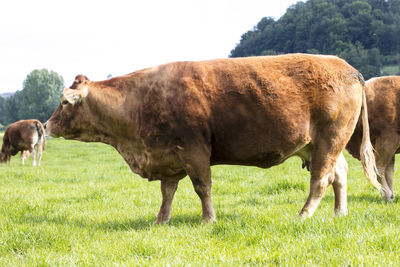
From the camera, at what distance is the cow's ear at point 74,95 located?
5227 mm

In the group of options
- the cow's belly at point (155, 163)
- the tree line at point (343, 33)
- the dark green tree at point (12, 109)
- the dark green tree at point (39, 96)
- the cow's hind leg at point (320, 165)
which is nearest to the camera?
the cow's belly at point (155, 163)

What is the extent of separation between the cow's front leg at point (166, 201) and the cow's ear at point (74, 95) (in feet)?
5.26

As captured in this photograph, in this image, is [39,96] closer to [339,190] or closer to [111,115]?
[111,115]

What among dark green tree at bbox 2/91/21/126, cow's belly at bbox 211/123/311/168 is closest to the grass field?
cow's belly at bbox 211/123/311/168

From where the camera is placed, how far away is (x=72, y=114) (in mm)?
5359

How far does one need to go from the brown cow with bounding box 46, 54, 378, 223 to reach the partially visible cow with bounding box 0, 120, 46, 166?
14.1 m

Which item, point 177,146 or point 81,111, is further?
point 81,111

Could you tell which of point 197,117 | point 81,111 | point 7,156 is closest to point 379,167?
point 197,117

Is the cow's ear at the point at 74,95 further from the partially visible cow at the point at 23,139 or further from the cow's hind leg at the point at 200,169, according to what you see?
the partially visible cow at the point at 23,139

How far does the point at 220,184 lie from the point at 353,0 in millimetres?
114824

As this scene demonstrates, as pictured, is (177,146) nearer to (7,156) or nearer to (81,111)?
(81,111)

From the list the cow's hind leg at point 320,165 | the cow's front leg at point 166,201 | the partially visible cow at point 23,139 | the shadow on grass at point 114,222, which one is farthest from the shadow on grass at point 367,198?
the partially visible cow at point 23,139

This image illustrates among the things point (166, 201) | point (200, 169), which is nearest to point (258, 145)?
point (200, 169)

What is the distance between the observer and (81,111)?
5.34m
